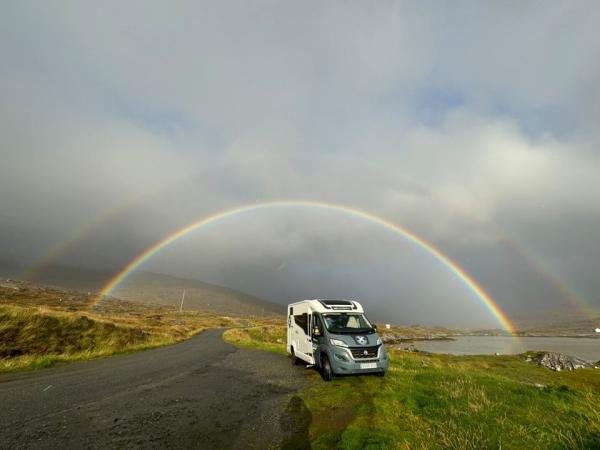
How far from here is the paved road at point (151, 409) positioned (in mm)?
6906

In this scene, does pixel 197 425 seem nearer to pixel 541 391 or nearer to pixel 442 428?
pixel 442 428

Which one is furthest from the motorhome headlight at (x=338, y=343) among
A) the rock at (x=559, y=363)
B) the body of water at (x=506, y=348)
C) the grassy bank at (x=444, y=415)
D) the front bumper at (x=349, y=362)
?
the body of water at (x=506, y=348)

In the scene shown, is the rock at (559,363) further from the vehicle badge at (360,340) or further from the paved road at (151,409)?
the paved road at (151,409)

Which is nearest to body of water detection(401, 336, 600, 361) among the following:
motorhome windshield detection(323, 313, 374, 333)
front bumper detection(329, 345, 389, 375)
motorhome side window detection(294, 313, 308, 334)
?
motorhome side window detection(294, 313, 308, 334)

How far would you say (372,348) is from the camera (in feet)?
41.0

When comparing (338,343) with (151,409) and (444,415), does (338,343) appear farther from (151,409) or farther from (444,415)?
(151,409)

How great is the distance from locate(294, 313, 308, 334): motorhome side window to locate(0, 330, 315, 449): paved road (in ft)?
7.13

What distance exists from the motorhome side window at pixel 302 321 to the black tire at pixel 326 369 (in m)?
2.81

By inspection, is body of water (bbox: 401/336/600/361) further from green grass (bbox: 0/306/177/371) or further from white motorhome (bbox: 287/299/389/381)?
green grass (bbox: 0/306/177/371)

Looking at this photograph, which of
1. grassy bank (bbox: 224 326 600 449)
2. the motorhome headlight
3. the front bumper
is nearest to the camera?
grassy bank (bbox: 224 326 600 449)

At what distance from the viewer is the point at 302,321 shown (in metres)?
17.0

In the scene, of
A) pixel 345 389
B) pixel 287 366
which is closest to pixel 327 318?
Result: pixel 345 389

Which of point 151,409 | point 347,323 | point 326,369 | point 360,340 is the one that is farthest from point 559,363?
point 151,409

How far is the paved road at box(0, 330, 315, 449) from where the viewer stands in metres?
6.91
